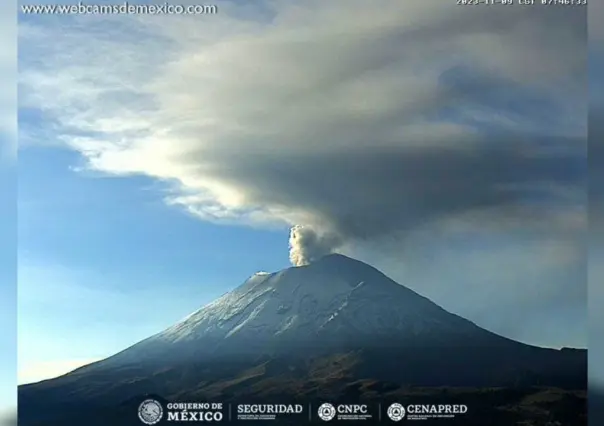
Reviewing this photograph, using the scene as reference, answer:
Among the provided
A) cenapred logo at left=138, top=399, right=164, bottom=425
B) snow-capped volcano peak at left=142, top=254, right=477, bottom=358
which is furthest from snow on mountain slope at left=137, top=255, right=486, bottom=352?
cenapred logo at left=138, top=399, right=164, bottom=425

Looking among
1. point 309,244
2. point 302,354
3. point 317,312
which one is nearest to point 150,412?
point 302,354

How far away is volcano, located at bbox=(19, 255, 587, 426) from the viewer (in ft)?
9.27

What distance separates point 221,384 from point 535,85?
5.21ft

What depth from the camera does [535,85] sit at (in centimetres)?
291

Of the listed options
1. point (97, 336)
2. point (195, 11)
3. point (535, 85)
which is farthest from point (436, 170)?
point (97, 336)

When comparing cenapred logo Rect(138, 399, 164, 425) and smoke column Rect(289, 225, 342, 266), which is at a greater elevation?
smoke column Rect(289, 225, 342, 266)

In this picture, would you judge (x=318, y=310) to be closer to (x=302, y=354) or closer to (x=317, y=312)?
(x=317, y=312)

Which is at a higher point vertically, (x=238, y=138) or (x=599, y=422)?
(x=238, y=138)

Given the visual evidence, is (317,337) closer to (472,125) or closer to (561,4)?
(472,125)

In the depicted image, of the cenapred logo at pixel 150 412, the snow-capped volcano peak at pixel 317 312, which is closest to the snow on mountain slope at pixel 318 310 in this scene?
the snow-capped volcano peak at pixel 317 312

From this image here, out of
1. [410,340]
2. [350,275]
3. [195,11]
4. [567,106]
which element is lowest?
[410,340]

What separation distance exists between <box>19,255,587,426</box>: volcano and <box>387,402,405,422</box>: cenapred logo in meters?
0.05

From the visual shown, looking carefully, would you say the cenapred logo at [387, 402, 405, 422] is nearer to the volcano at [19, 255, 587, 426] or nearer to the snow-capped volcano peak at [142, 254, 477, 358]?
the volcano at [19, 255, 587, 426]

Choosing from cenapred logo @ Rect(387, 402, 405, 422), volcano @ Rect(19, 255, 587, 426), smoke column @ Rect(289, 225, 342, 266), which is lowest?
cenapred logo @ Rect(387, 402, 405, 422)
